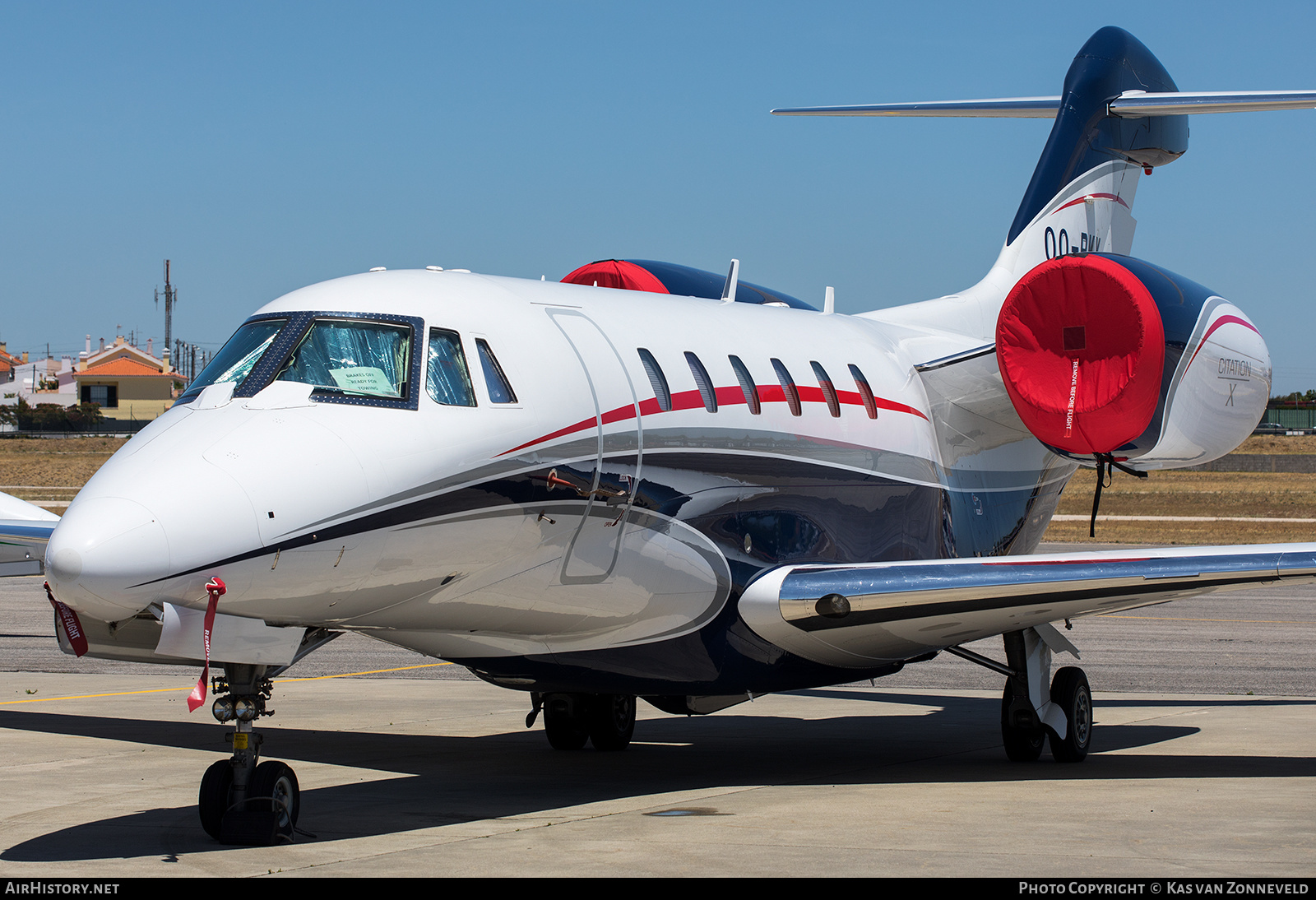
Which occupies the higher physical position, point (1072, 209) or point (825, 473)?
point (1072, 209)

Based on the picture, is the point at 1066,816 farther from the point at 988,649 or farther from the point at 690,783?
the point at 988,649

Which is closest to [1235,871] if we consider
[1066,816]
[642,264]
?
[1066,816]

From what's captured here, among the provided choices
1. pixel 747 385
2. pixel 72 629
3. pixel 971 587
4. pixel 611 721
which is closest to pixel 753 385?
pixel 747 385

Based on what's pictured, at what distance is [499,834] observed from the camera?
30.7 feet

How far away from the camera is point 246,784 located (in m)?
8.96

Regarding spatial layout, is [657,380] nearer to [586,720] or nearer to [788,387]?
[788,387]

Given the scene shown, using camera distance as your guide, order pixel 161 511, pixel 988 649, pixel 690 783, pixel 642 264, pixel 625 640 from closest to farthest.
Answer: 1. pixel 161 511
2. pixel 625 640
3. pixel 690 783
4. pixel 642 264
5. pixel 988 649

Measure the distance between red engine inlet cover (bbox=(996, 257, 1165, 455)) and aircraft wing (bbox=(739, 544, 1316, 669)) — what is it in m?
2.03

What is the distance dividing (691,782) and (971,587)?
2.66 metres

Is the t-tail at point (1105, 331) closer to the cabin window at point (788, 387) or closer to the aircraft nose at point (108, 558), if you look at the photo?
the cabin window at point (788, 387)

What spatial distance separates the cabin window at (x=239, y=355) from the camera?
9125 millimetres

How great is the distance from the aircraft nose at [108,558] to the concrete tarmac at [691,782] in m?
1.46

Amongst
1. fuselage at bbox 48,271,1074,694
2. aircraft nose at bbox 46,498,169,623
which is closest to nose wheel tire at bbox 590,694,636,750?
fuselage at bbox 48,271,1074,694

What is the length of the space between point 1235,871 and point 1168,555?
3840 mm
